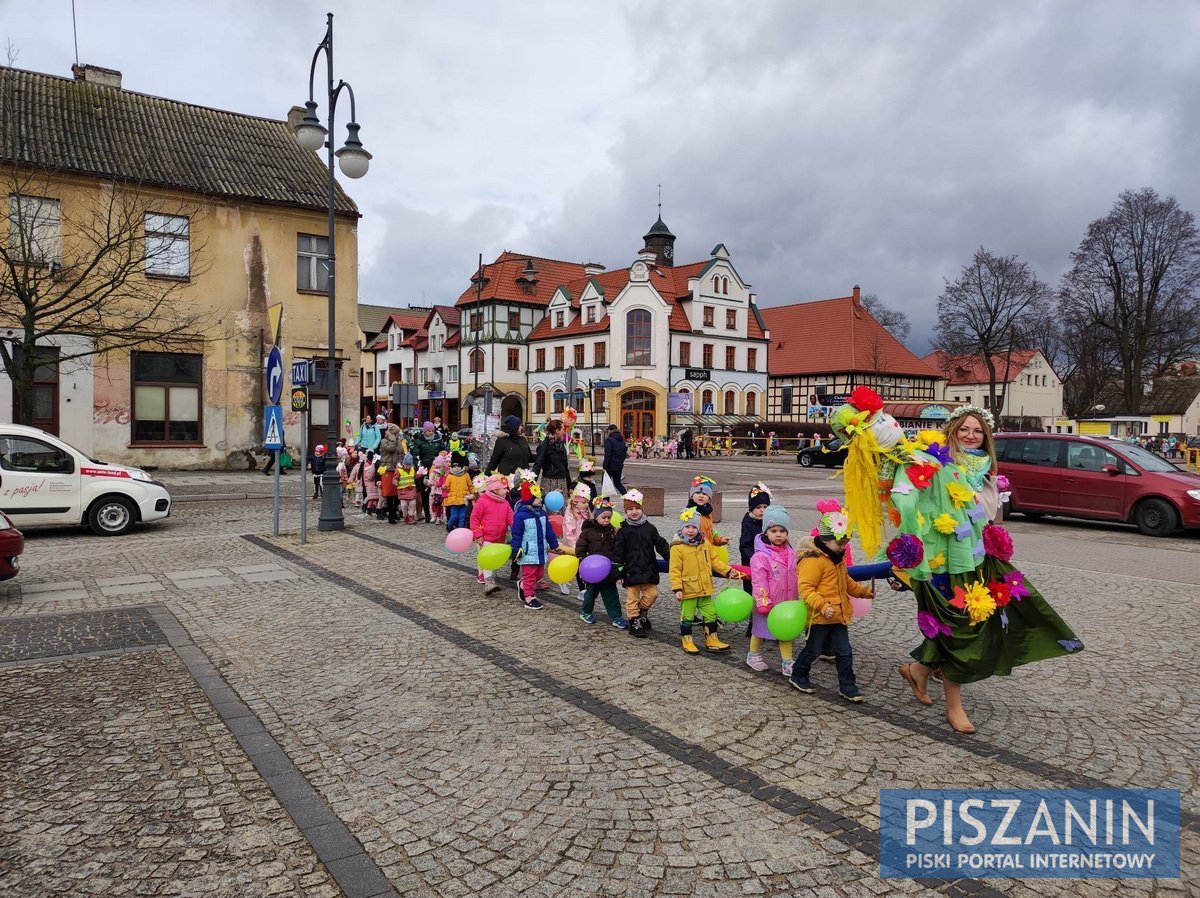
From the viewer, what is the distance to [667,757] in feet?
14.5

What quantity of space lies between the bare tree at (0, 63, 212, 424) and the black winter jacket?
15970mm

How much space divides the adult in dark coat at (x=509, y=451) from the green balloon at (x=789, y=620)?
518cm

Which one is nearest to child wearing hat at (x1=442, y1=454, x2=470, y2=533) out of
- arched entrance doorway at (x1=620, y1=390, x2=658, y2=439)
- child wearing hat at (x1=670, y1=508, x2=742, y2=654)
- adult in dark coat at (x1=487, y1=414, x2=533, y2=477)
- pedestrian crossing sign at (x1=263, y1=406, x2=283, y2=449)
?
adult in dark coat at (x1=487, y1=414, x2=533, y2=477)

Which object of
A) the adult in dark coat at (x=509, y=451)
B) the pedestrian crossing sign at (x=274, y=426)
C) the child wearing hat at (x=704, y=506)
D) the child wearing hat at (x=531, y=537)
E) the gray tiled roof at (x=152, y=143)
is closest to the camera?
the child wearing hat at (x=704, y=506)

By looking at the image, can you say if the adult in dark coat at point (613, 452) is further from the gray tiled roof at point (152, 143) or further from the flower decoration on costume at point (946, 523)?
the gray tiled roof at point (152, 143)

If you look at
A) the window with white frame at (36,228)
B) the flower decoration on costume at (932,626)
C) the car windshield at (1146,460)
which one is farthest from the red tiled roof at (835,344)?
the flower decoration on costume at (932,626)

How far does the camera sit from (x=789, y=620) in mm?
5387

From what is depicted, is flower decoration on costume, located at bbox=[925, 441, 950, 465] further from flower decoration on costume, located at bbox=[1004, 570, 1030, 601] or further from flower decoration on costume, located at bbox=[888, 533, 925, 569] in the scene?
flower decoration on costume, located at bbox=[1004, 570, 1030, 601]

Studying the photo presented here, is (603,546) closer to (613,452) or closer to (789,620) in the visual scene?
(789,620)

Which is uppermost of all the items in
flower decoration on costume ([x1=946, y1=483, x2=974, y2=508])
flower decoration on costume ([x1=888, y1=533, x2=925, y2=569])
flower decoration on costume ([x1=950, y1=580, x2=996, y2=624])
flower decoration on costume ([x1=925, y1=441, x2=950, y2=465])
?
flower decoration on costume ([x1=925, y1=441, x2=950, y2=465])

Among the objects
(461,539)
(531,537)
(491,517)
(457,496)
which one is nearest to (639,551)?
(531,537)

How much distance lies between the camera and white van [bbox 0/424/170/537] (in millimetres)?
11984

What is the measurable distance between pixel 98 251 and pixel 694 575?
18947 millimetres

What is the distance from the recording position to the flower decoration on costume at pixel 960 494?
4691 mm
